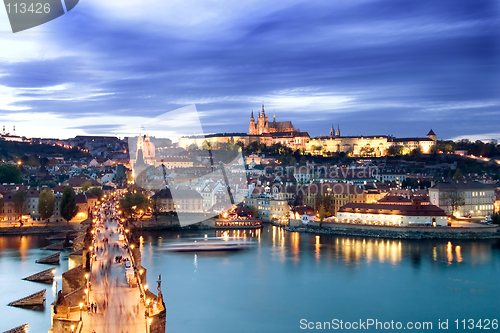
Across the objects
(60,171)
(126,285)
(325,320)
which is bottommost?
(325,320)

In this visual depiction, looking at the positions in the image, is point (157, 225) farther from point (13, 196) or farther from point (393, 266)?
point (393, 266)

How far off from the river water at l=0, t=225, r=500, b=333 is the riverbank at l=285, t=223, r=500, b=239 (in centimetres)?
Result: 54

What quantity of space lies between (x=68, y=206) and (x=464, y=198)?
9253mm

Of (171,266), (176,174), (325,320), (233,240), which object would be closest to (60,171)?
(176,174)

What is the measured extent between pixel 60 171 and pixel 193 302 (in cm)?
1744

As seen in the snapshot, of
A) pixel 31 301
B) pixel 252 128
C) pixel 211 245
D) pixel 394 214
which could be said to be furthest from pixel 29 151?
pixel 31 301

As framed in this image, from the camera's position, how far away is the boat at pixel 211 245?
9742 mm

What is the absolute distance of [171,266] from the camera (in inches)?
316

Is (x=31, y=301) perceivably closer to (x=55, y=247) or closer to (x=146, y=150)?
(x=55, y=247)

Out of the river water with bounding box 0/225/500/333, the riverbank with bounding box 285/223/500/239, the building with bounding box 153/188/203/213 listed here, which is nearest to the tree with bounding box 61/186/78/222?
the river water with bounding box 0/225/500/333

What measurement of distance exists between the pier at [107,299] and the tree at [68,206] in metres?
6.44

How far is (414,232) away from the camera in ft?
36.8

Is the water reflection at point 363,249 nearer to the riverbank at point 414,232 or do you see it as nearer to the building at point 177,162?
the riverbank at point 414,232

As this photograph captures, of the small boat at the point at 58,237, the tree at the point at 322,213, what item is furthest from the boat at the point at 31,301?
the tree at the point at 322,213
